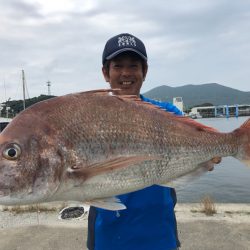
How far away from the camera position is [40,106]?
2.14m

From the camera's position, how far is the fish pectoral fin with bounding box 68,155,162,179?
1.92m

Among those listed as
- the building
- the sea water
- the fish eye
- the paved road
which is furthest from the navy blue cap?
the building

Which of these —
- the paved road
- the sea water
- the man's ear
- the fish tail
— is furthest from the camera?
the sea water

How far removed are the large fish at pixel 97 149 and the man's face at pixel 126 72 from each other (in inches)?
24.8

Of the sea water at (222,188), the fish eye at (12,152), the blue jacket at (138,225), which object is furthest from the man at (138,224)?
the sea water at (222,188)

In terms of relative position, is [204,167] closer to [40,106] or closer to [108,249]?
[108,249]

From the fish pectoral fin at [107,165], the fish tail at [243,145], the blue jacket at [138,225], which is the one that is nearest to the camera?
the fish pectoral fin at [107,165]

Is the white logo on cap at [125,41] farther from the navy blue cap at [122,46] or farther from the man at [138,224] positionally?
the man at [138,224]

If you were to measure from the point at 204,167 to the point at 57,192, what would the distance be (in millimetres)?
999

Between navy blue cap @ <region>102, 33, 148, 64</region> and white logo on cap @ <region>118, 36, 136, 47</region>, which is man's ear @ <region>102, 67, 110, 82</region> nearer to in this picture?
navy blue cap @ <region>102, 33, 148, 64</region>

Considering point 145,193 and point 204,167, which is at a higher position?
point 204,167

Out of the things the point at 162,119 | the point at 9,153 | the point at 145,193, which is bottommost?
the point at 145,193

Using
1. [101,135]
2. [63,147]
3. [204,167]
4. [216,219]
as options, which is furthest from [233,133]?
[216,219]

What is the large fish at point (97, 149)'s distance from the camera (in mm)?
1926
